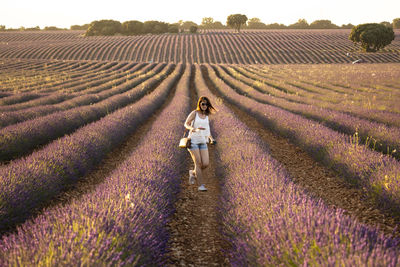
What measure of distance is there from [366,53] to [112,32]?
61.5 metres

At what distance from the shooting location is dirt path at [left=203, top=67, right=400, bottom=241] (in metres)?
3.65

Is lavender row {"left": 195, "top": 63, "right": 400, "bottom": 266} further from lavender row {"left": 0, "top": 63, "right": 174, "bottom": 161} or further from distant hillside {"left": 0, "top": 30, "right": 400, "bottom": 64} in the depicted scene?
distant hillside {"left": 0, "top": 30, "right": 400, "bottom": 64}

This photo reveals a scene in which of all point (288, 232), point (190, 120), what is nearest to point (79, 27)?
point (190, 120)

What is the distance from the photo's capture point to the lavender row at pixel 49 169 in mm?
3297

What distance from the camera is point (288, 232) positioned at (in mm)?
2133

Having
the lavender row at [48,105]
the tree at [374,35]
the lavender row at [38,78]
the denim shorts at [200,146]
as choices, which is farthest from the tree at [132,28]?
the denim shorts at [200,146]

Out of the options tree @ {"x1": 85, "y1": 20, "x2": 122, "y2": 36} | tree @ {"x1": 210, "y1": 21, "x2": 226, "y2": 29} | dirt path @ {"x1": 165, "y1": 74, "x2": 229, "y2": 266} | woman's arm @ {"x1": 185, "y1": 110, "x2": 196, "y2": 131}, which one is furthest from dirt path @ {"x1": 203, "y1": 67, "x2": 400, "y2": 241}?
tree @ {"x1": 210, "y1": 21, "x2": 226, "y2": 29}

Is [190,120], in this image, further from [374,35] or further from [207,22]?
[207,22]

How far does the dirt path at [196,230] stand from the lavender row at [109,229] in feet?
0.69

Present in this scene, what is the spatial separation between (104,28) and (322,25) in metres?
80.5

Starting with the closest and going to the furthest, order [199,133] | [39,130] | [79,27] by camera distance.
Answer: [199,133] < [39,130] < [79,27]

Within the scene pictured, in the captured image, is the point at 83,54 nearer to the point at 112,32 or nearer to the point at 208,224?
the point at 112,32

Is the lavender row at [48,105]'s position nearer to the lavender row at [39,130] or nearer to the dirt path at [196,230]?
the lavender row at [39,130]

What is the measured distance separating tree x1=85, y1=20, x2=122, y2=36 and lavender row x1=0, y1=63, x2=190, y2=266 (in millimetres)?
81894
